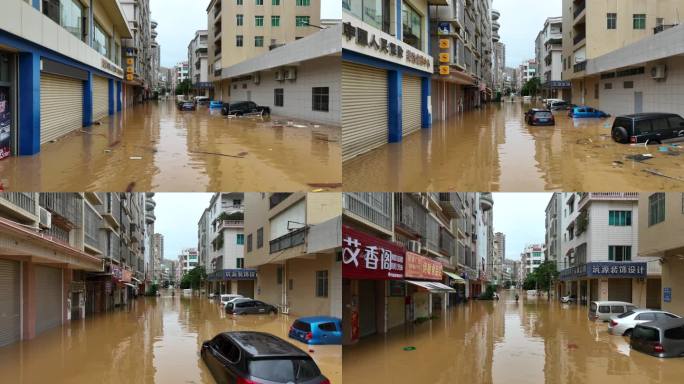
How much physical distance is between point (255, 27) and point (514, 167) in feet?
117

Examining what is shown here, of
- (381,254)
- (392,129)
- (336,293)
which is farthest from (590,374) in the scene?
(392,129)

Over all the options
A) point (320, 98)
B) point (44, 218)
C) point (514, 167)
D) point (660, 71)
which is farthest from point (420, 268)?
point (660, 71)

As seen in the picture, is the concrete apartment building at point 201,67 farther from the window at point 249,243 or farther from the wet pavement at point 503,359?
the wet pavement at point 503,359

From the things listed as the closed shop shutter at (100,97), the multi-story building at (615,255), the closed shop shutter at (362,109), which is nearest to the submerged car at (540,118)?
the multi-story building at (615,255)

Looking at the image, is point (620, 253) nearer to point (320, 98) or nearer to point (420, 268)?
point (420, 268)

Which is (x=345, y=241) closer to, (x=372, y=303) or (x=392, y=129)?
(x=372, y=303)

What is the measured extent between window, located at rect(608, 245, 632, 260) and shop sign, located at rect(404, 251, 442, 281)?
1123cm

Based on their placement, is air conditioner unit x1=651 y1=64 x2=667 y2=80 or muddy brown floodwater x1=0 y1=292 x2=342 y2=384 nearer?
muddy brown floodwater x1=0 y1=292 x2=342 y2=384

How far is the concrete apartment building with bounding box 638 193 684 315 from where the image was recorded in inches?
A: 695

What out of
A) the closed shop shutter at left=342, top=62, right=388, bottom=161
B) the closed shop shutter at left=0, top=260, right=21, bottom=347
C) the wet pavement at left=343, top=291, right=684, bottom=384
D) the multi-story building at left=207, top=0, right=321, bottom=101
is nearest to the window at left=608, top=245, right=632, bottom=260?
the wet pavement at left=343, top=291, right=684, bottom=384

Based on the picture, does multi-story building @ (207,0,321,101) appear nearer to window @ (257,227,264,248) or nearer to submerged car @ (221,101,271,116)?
submerged car @ (221,101,271,116)

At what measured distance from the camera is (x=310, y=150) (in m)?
15.7

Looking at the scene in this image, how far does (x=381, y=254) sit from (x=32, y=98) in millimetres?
9001

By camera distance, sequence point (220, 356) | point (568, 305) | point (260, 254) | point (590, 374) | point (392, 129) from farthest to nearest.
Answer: point (568, 305)
point (260, 254)
point (392, 129)
point (590, 374)
point (220, 356)
